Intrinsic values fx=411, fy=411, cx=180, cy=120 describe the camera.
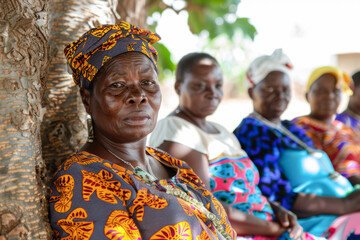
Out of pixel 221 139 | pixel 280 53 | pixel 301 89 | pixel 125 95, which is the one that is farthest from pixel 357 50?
pixel 125 95

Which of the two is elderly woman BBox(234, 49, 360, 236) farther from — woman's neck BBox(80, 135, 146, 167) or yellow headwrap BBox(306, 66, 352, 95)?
woman's neck BBox(80, 135, 146, 167)

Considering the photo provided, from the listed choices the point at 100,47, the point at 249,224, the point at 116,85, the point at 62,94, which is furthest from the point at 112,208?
the point at 249,224

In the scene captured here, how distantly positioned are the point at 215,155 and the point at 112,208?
1.36 m

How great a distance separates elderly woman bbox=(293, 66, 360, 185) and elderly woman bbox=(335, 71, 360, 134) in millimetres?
113

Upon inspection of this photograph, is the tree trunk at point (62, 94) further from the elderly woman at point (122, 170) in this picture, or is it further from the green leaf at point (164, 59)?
the green leaf at point (164, 59)

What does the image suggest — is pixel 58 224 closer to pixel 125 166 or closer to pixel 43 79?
pixel 125 166

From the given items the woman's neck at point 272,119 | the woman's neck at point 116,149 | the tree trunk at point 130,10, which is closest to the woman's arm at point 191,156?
the woman's neck at point 116,149

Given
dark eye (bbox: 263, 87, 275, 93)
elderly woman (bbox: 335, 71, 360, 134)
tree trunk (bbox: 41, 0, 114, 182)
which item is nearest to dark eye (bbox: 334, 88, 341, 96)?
elderly woman (bbox: 335, 71, 360, 134)

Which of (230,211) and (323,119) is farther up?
(323,119)

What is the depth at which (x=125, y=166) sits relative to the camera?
1924 mm

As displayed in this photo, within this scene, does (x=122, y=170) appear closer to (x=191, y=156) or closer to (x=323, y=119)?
(x=191, y=156)

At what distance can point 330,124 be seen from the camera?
13.8ft

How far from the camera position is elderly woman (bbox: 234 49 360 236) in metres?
3.21

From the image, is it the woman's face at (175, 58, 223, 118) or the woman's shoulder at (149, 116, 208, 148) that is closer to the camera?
the woman's shoulder at (149, 116, 208, 148)
